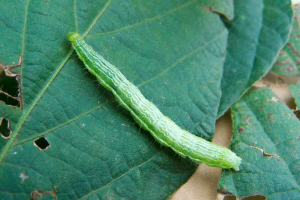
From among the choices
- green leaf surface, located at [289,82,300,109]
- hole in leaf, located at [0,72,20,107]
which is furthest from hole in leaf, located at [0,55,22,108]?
green leaf surface, located at [289,82,300,109]

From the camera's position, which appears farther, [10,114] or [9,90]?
[9,90]

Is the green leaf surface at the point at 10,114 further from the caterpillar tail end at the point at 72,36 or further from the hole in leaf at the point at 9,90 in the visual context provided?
the caterpillar tail end at the point at 72,36

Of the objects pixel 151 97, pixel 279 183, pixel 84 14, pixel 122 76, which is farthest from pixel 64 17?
pixel 279 183

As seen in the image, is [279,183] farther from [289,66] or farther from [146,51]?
[146,51]

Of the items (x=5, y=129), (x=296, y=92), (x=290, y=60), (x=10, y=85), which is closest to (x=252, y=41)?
(x=290, y=60)

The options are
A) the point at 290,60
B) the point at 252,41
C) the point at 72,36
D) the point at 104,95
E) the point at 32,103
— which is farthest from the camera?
→ the point at 290,60

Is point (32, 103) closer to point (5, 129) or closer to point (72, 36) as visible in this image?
point (5, 129)

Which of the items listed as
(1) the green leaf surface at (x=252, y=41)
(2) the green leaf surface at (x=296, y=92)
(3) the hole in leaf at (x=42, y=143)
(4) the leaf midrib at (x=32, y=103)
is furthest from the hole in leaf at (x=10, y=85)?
(2) the green leaf surface at (x=296, y=92)
